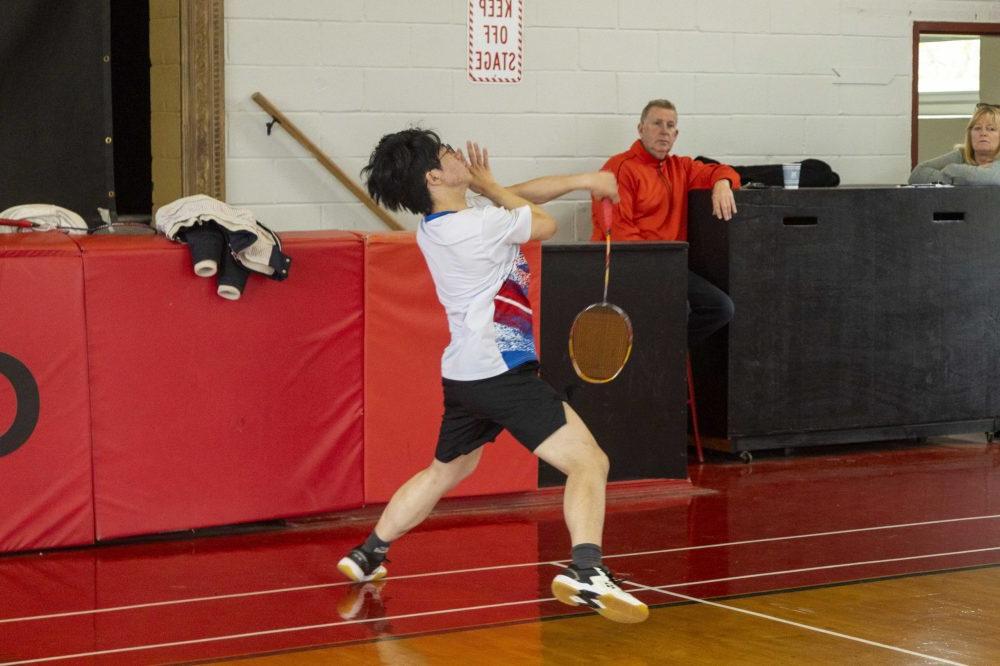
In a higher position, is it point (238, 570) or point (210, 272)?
point (210, 272)

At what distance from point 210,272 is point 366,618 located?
180 cm

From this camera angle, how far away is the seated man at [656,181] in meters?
8.12

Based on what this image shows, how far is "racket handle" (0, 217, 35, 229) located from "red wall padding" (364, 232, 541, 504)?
1455 millimetres

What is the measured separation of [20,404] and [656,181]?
378 cm

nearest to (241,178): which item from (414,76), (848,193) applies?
(414,76)

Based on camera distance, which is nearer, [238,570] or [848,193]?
[238,570]

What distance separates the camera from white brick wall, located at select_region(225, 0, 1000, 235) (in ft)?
26.7

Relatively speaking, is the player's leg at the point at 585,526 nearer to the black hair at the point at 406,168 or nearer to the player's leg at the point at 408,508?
the player's leg at the point at 408,508

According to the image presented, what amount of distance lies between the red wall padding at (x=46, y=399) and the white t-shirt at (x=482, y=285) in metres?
1.69

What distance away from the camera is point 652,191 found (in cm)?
815

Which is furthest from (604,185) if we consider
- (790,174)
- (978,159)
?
(978,159)

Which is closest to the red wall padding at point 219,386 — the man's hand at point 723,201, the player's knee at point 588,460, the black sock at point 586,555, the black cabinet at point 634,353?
the black cabinet at point 634,353

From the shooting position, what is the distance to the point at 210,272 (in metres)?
6.05

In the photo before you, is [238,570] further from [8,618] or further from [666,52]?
[666,52]
